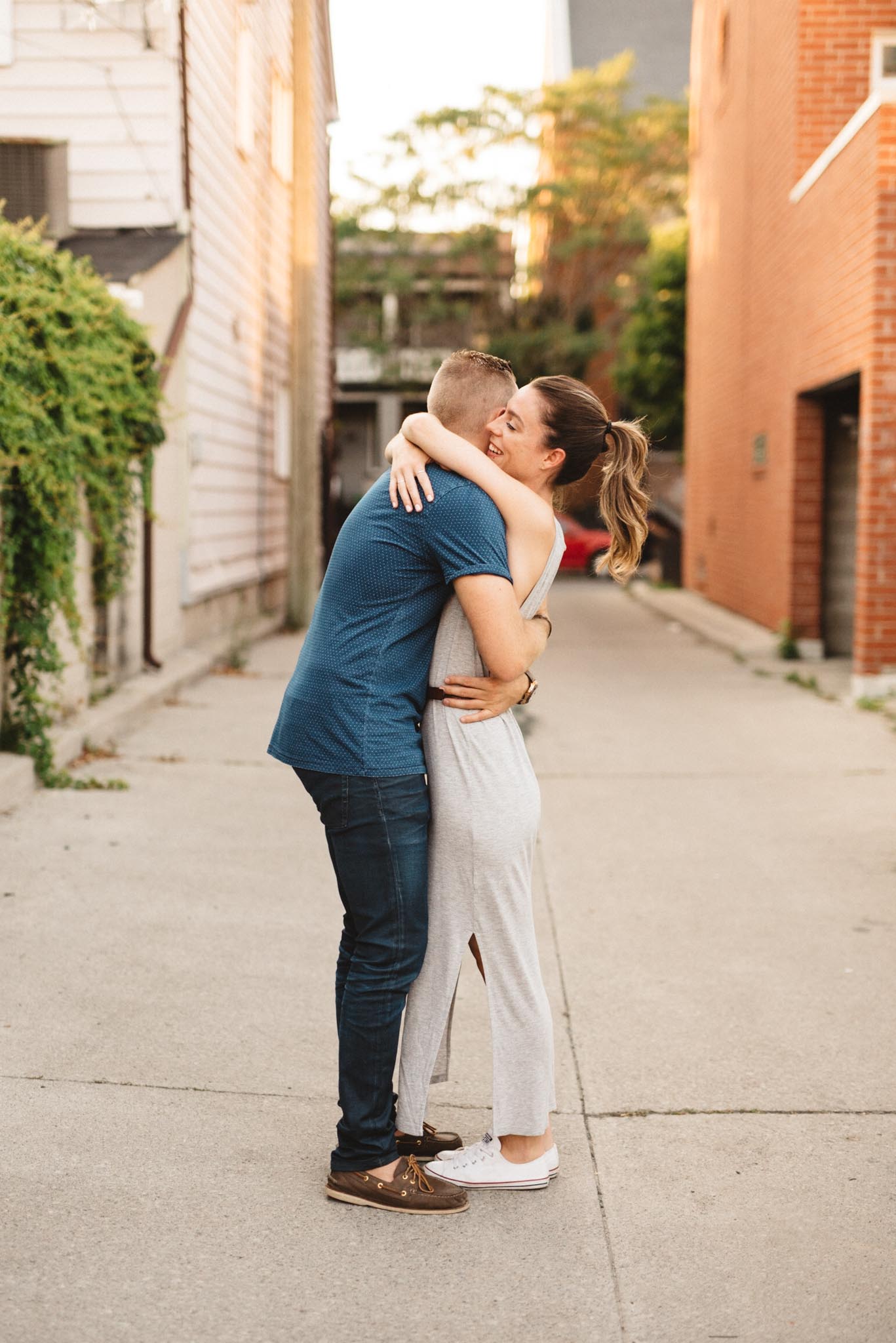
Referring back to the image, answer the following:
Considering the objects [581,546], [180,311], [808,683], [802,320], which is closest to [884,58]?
[802,320]

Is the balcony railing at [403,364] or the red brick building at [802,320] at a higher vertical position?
the balcony railing at [403,364]

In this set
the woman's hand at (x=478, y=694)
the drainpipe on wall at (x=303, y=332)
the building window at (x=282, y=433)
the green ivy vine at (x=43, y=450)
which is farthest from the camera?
the building window at (x=282, y=433)

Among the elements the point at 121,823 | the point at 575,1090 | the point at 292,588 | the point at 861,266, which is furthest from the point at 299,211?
the point at 575,1090

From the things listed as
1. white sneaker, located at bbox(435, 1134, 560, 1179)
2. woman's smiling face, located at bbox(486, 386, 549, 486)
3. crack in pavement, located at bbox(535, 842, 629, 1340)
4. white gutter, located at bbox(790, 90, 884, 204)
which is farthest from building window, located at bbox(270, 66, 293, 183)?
white sneaker, located at bbox(435, 1134, 560, 1179)

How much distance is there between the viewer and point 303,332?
1551 centimetres

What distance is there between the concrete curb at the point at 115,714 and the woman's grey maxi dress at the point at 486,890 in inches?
145

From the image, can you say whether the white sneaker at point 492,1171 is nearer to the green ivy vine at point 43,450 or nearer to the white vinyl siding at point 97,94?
the green ivy vine at point 43,450

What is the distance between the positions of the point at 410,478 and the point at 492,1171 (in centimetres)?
156

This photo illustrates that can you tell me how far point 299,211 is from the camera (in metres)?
15.5

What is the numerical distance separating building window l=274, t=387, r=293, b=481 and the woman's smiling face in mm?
13920

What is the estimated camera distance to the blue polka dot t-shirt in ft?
9.56

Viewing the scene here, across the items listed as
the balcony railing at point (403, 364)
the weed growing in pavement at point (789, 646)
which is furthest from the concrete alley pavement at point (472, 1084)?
the balcony railing at point (403, 364)

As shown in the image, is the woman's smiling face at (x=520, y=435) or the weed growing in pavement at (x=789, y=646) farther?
the weed growing in pavement at (x=789, y=646)

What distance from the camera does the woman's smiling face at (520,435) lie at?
308cm
